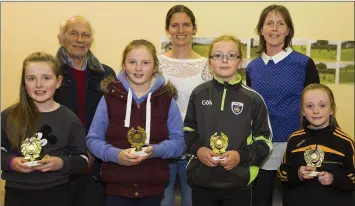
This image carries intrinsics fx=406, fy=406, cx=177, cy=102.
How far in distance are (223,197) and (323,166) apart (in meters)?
0.71

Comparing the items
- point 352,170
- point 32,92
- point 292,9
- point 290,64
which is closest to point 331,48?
point 292,9

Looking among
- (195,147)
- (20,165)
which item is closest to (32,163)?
(20,165)

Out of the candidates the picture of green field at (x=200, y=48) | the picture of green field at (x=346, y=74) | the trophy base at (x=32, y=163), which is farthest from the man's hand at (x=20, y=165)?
the picture of green field at (x=346, y=74)

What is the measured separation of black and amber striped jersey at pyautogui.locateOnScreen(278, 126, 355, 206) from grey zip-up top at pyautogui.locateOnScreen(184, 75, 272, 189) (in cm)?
24

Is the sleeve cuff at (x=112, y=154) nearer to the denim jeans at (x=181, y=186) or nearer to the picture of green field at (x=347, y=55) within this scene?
the denim jeans at (x=181, y=186)

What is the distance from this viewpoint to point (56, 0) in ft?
16.0

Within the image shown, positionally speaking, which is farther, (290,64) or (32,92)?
(290,64)

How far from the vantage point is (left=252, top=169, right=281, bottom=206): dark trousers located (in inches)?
123

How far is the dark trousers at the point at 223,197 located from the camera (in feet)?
9.05

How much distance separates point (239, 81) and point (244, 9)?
7.61 ft

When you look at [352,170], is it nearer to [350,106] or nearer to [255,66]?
[255,66]

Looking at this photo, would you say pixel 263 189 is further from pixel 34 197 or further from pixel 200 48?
pixel 200 48

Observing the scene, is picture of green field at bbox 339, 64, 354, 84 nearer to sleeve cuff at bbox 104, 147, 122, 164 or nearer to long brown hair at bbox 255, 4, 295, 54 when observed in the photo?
long brown hair at bbox 255, 4, 295, 54

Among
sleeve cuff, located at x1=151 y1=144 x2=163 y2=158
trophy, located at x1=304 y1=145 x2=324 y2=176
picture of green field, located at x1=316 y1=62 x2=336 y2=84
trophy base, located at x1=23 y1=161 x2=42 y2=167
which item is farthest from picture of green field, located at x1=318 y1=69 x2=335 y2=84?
trophy base, located at x1=23 y1=161 x2=42 y2=167
